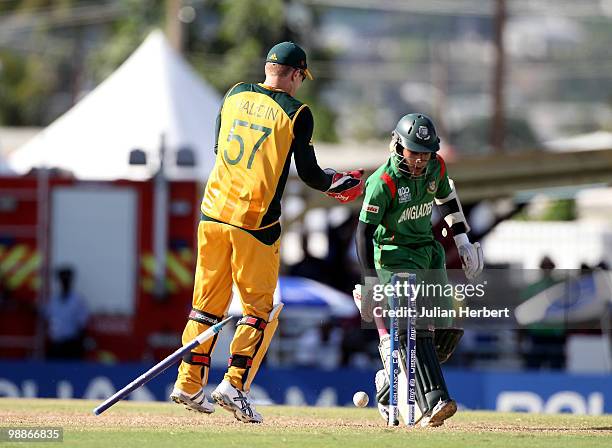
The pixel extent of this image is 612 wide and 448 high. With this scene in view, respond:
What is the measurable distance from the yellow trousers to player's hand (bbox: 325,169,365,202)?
52cm

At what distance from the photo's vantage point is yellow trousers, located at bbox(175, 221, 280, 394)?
9.84 m

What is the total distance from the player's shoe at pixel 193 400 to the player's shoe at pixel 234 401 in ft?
0.80

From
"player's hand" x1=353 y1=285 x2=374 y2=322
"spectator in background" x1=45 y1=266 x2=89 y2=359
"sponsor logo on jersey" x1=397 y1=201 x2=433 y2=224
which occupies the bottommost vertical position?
"spectator in background" x1=45 y1=266 x2=89 y2=359

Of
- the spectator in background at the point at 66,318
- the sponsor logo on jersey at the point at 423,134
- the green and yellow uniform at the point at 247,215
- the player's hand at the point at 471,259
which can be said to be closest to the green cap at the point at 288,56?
the green and yellow uniform at the point at 247,215

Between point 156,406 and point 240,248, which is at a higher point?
point 240,248

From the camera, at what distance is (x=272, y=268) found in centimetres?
995

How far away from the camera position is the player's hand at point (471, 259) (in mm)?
10117

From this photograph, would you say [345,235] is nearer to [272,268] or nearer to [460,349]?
[460,349]

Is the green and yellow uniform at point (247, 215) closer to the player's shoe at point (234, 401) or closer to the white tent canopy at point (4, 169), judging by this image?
the player's shoe at point (234, 401)

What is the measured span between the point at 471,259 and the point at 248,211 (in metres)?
1.54

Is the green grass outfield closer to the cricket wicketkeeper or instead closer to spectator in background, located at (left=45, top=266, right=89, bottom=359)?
the cricket wicketkeeper

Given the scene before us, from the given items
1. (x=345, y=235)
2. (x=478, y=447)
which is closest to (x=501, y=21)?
(x=345, y=235)

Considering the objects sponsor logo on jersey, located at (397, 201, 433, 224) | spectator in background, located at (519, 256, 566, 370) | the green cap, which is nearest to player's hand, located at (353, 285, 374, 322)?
sponsor logo on jersey, located at (397, 201, 433, 224)

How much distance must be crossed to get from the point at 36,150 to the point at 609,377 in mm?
9571
